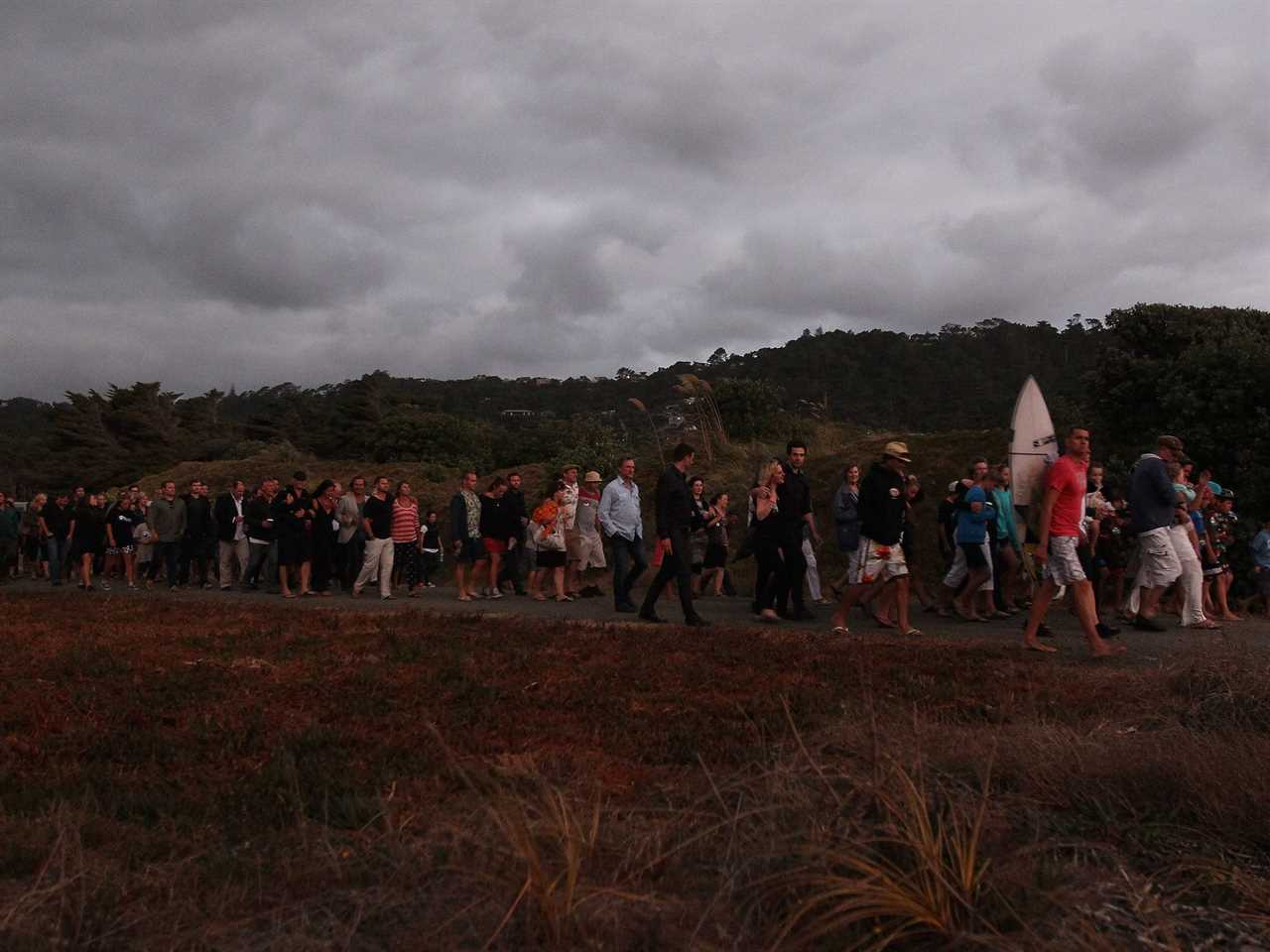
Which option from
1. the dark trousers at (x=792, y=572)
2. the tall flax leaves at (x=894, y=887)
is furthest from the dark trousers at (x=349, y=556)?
the tall flax leaves at (x=894, y=887)

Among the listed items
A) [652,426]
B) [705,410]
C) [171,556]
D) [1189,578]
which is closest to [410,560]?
[171,556]

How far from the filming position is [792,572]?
12.5m

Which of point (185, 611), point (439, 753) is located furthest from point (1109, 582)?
point (185, 611)

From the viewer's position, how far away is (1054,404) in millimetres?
24078

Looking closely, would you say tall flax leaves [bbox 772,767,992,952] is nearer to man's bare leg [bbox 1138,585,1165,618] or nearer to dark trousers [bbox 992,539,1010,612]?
man's bare leg [bbox 1138,585,1165,618]

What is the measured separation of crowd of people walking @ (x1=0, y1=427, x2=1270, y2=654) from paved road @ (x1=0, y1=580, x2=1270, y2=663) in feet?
0.83

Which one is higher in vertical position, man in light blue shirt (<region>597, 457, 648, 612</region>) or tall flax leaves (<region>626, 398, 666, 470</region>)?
tall flax leaves (<region>626, 398, 666, 470</region>)

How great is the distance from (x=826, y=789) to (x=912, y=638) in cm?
640

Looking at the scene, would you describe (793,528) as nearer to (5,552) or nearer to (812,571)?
(812,571)

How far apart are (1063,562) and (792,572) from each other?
12.2ft

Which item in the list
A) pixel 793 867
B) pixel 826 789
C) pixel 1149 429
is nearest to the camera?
pixel 793 867

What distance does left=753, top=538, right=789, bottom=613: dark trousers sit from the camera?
488 inches

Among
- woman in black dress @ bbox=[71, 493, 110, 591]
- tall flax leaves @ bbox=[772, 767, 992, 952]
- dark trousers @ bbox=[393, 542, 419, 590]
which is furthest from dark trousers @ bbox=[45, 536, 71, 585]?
tall flax leaves @ bbox=[772, 767, 992, 952]

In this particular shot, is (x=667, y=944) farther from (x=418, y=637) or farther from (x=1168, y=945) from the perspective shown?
(x=418, y=637)
